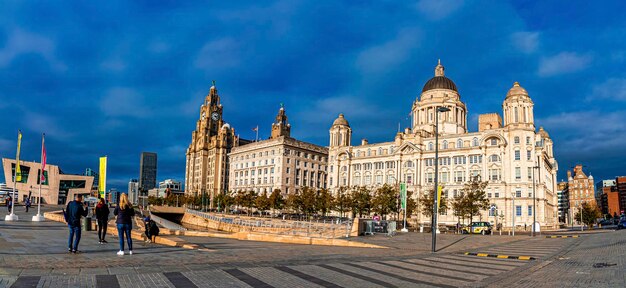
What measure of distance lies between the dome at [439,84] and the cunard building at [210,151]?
79.7 m

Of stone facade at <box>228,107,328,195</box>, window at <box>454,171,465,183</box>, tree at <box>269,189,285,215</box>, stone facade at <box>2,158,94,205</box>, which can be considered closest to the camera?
window at <box>454,171,465,183</box>

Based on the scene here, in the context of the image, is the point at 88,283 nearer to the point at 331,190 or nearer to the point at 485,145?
the point at 485,145

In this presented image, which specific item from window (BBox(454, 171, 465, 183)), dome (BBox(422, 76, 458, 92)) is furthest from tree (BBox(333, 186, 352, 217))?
dome (BBox(422, 76, 458, 92))

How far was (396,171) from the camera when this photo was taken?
3696 inches

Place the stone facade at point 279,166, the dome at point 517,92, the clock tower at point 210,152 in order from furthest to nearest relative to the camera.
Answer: the clock tower at point 210,152, the stone facade at point 279,166, the dome at point 517,92

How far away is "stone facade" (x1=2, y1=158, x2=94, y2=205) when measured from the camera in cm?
12238

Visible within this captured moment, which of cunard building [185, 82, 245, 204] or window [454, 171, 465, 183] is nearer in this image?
window [454, 171, 465, 183]

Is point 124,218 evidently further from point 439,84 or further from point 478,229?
point 439,84

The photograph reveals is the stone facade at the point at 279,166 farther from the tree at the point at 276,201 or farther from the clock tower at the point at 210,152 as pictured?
the clock tower at the point at 210,152

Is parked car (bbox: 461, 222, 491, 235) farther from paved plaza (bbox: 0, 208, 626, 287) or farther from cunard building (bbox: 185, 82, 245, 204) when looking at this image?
cunard building (bbox: 185, 82, 245, 204)

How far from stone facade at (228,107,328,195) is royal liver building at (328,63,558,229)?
14690 mm

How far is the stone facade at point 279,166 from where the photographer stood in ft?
382

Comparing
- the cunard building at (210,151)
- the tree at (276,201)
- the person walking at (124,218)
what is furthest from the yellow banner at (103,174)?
the cunard building at (210,151)

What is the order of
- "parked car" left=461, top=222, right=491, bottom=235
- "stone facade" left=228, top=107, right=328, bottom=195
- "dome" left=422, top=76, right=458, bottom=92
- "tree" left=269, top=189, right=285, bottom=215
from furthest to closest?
"stone facade" left=228, top=107, right=328, bottom=195, "dome" left=422, top=76, right=458, bottom=92, "tree" left=269, top=189, right=285, bottom=215, "parked car" left=461, top=222, right=491, bottom=235
